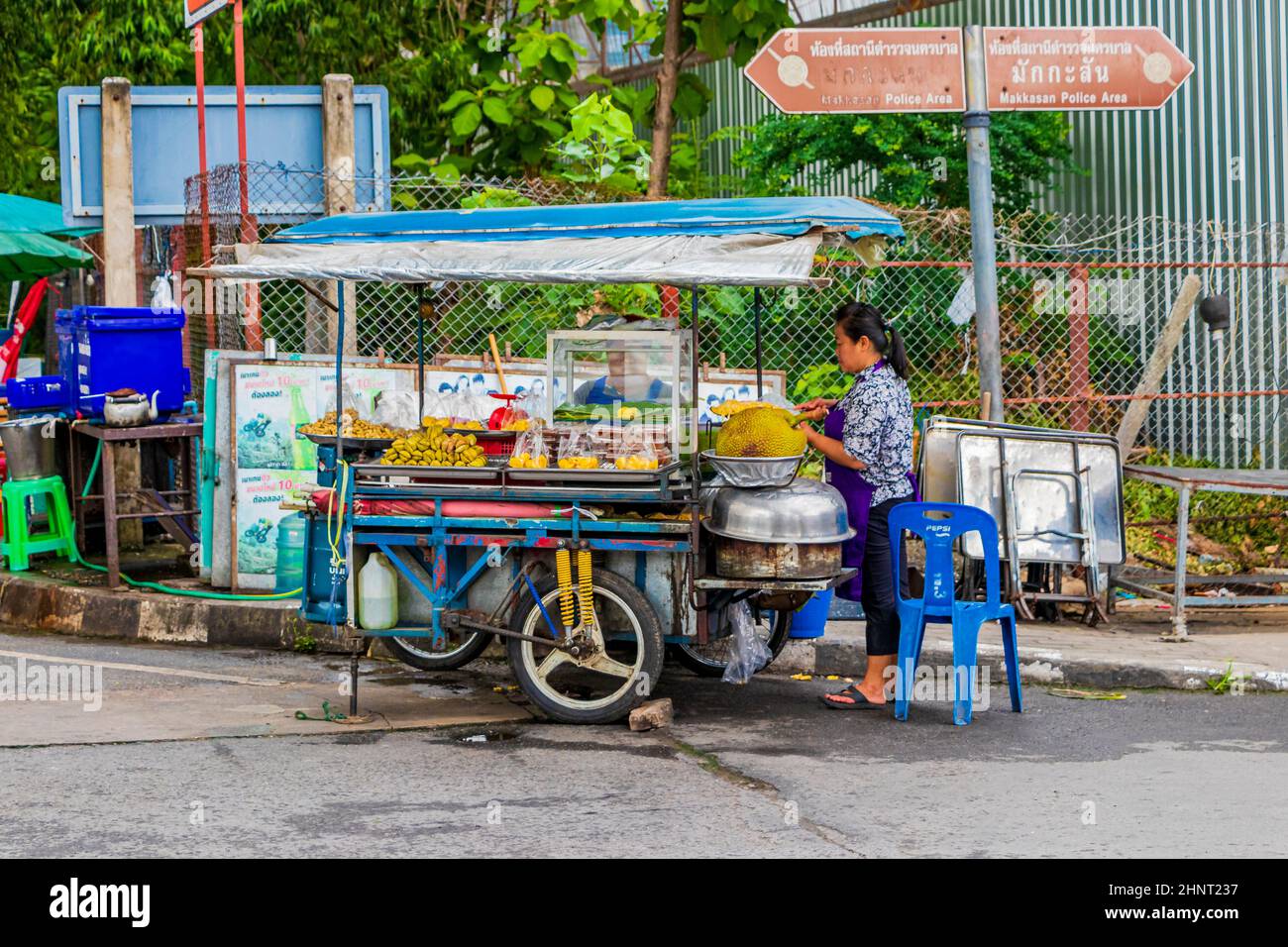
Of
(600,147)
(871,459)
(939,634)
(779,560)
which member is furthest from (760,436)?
(600,147)

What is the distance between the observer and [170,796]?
5879 mm

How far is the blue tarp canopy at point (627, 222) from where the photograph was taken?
701cm

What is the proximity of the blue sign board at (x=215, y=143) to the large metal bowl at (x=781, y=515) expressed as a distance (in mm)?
4824

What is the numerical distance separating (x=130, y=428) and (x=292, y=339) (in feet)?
8.68

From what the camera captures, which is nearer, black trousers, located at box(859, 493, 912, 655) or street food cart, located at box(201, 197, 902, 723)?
street food cart, located at box(201, 197, 902, 723)

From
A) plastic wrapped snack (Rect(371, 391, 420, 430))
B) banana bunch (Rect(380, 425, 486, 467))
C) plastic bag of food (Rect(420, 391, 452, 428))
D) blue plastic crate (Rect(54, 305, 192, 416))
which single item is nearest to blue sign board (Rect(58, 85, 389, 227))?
blue plastic crate (Rect(54, 305, 192, 416))

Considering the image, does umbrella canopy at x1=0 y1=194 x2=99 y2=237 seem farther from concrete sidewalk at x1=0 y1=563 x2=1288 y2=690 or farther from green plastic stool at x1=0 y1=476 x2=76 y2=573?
concrete sidewalk at x1=0 y1=563 x2=1288 y2=690

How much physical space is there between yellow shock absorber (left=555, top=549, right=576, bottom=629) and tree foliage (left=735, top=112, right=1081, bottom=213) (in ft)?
27.2

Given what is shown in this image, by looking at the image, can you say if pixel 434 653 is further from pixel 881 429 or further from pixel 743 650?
pixel 881 429

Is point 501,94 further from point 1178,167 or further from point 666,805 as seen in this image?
point 666,805

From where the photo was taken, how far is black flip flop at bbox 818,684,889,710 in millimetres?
7559

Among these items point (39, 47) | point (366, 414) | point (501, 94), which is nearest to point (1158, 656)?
point (366, 414)

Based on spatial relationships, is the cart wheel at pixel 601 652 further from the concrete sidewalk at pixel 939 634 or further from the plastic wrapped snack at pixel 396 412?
the concrete sidewalk at pixel 939 634

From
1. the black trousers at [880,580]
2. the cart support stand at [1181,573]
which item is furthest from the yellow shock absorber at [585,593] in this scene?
the cart support stand at [1181,573]
